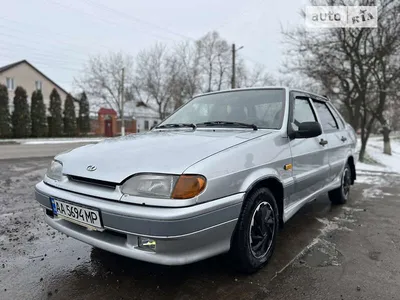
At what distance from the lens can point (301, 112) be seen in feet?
11.0

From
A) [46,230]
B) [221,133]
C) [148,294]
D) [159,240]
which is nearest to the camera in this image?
[159,240]

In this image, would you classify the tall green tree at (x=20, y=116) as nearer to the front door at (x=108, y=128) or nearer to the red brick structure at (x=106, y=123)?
the red brick structure at (x=106, y=123)

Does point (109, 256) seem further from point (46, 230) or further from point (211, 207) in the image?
point (211, 207)

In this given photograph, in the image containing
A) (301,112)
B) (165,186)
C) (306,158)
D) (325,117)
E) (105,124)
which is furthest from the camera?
(105,124)

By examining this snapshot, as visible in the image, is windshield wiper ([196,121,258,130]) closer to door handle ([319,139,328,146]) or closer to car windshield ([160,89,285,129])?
car windshield ([160,89,285,129])

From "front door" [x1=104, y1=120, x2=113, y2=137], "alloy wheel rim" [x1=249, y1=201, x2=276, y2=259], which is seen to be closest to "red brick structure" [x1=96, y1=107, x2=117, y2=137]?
"front door" [x1=104, y1=120, x2=113, y2=137]

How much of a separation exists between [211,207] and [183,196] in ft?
0.68

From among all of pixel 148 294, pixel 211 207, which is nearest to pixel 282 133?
pixel 211 207

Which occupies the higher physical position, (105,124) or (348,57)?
(348,57)

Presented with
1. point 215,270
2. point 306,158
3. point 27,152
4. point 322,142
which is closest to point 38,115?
point 27,152

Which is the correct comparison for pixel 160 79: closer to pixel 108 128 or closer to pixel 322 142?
pixel 108 128

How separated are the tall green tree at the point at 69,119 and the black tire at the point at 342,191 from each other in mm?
28719

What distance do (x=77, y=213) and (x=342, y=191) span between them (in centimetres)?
391

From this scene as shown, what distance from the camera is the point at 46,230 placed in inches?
130
